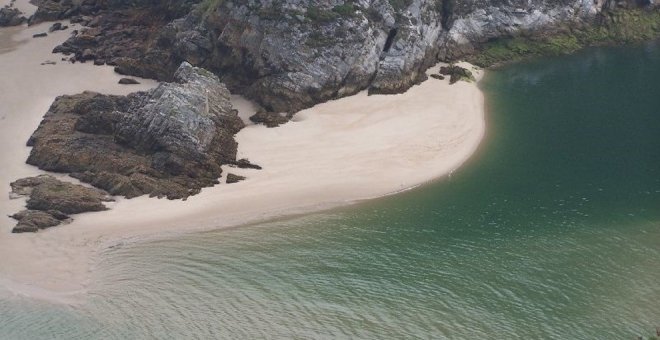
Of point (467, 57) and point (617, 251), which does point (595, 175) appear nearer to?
point (617, 251)

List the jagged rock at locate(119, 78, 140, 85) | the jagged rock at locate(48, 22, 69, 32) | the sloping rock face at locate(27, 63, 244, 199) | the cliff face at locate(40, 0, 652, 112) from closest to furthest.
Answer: the sloping rock face at locate(27, 63, 244, 199), the cliff face at locate(40, 0, 652, 112), the jagged rock at locate(119, 78, 140, 85), the jagged rock at locate(48, 22, 69, 32)

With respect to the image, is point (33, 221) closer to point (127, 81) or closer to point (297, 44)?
point (127, 81)

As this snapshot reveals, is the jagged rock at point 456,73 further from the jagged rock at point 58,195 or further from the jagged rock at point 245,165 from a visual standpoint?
the jagged rock at point 58,195

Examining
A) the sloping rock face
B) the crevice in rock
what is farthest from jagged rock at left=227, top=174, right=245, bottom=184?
the crevice in rock

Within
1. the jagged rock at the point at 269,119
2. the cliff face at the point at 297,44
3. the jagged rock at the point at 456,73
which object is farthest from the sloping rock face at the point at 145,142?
the jagged rock at the point at 456,73

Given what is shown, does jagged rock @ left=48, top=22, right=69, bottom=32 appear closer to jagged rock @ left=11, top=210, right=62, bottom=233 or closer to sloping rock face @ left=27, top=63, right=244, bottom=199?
sloping rock face @ left=27, top=63, right=244, bottom=199

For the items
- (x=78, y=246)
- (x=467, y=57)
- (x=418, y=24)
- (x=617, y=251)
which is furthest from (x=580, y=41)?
(x=78, y=246)
